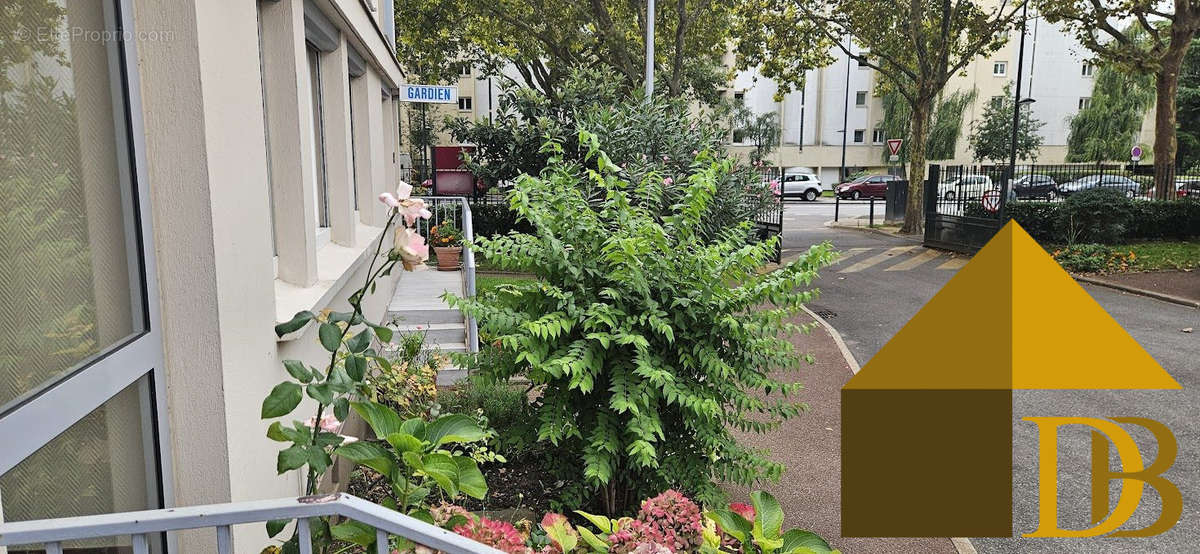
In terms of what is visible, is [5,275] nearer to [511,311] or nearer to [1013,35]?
[511,311]

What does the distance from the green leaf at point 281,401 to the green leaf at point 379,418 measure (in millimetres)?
210

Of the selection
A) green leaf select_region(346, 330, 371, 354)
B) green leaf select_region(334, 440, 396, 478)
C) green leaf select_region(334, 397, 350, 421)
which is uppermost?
green leaf select_region(346, 330, 371, 354)

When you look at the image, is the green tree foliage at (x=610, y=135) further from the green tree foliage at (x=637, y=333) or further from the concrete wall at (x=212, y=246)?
the concrete wall at (x=212, y=246)

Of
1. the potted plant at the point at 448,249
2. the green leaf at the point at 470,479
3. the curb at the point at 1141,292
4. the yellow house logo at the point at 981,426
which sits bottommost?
the curb at the point at 1141,292

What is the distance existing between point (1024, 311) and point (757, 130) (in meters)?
46.4

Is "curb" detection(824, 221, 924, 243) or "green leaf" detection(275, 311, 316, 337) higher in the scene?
"green leaf" detection(275, 311, 316, 337)

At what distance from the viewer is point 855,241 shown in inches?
872

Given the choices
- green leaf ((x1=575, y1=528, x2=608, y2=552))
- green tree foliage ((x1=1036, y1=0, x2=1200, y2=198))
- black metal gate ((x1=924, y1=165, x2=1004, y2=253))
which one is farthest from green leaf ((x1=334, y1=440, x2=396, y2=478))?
green tree foliage ((x1=1036, y1=0, x2=1200, y2=198))

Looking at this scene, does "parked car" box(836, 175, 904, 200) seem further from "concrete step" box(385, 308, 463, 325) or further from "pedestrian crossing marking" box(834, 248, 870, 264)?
"concrete step" box(385, 308, 463, 325)

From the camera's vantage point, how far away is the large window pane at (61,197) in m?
1.72

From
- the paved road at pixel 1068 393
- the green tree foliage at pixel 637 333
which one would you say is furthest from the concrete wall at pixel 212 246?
the paved road at pixel 1068 393

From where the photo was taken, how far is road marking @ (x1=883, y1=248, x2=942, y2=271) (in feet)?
55.1

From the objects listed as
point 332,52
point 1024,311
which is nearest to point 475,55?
point 332,52

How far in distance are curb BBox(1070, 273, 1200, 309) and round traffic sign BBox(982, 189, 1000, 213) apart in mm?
3210
